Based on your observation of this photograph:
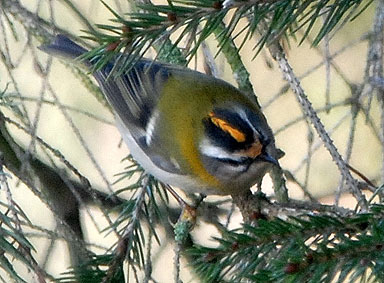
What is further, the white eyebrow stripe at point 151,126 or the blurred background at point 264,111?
the blurred background at point 264,111

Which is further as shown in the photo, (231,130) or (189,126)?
(189,126)

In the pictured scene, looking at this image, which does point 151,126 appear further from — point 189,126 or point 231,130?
point 231,130

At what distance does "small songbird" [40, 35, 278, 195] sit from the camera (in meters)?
1.93

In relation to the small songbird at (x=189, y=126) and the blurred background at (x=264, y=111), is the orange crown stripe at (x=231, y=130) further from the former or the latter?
the blurred background at (x=264, y=111)

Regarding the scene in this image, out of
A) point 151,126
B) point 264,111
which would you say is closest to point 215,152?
point 151,126

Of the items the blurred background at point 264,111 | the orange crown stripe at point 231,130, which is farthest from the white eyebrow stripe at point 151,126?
the blurred background at point 264,111

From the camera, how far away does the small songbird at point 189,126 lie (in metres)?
1.93

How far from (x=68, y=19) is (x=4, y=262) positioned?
3069 mm

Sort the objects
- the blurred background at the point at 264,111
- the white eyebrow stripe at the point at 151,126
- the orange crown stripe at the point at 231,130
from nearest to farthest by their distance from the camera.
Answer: the orange crown stripe at the point at 231,130, the white eyebrow stripe at the point at 151,126, the blurred background at the point at 264,111

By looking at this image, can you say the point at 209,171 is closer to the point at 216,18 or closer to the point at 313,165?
the point at 216,18

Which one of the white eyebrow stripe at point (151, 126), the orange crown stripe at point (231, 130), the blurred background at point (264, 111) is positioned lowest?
the orange crown stripe at point (231, 130)

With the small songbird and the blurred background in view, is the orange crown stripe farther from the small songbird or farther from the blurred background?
the blurred background

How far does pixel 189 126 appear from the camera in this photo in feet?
7.25

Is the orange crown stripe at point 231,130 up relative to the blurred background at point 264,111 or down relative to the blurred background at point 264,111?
down
